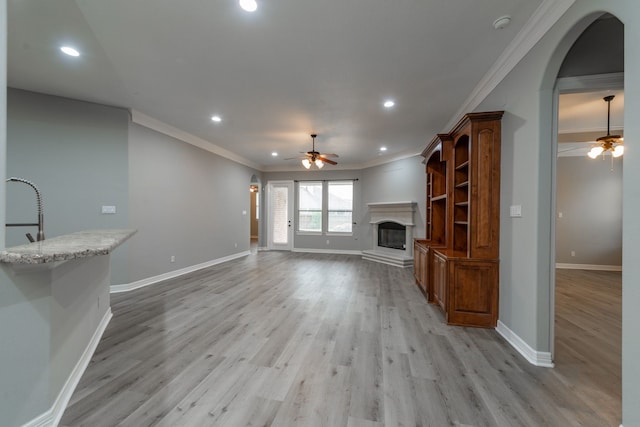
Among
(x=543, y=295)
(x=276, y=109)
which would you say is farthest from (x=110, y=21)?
(x=543, y=295)

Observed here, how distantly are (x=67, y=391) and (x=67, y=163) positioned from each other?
11.0 feet

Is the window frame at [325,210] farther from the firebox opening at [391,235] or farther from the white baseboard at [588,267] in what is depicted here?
the white baseboard at [588,267]

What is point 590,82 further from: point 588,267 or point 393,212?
point 588,267

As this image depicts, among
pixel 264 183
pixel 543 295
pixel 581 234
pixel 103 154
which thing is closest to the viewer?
pixel 543 295

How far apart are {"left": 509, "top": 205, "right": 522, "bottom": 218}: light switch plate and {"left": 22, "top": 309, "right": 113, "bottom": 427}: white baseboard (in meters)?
3.76

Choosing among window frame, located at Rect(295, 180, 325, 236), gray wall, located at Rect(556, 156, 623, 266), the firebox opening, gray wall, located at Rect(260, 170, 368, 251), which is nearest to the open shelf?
the firebox opening

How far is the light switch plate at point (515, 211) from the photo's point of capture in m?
2.42

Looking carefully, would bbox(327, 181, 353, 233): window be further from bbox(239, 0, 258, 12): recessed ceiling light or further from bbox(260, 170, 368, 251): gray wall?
bbox(239, 0, 258, 12): recessed ceiling light

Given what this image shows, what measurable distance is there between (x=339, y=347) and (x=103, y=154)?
437 centimetres

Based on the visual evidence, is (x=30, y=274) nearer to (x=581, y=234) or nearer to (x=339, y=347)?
(x=339, y=347)

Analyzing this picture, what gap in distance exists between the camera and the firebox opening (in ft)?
22.7

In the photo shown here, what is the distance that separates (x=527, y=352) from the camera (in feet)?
7.36

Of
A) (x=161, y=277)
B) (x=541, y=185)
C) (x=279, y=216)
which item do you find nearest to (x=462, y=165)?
(x=541, y=185)

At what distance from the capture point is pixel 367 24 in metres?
2.19
